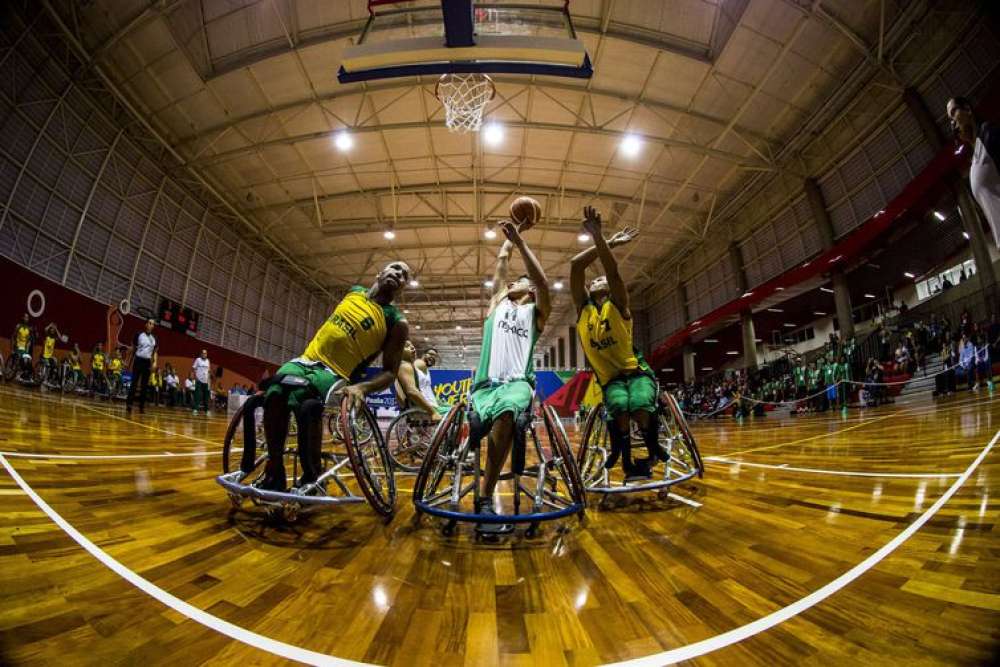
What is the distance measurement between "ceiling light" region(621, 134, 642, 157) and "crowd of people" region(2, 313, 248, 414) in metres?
11.5

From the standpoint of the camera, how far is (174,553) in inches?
53.7

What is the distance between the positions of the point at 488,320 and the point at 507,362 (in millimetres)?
366

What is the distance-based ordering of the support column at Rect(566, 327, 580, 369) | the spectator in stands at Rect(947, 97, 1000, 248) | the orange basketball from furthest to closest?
the support column at Rect(566, 327, 580, 369) < the orange basketball < the spectator in stands at Rect(947, 97, 1000, 248)

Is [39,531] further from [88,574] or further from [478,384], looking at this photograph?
[478,384]

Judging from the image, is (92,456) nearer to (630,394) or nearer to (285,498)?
(285,498)

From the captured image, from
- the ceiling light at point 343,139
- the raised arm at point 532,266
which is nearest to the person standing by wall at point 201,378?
A: the ceiling light at point 343,139

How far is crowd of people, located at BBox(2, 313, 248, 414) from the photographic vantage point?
7.52m

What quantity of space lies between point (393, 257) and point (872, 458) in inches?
670

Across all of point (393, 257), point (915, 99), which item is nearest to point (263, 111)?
point (393, 257)

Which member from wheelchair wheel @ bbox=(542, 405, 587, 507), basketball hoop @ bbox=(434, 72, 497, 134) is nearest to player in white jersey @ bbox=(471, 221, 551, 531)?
wheelchair wheel @ bbox=(542, 405, 587, 507)

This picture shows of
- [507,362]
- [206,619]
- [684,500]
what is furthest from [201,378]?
[684,500]

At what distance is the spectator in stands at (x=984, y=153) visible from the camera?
6.23 feet

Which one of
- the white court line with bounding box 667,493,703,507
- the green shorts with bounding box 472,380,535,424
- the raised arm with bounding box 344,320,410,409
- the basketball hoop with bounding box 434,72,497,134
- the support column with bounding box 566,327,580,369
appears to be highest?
the basketball hoop with bounding box 434,72,497,134

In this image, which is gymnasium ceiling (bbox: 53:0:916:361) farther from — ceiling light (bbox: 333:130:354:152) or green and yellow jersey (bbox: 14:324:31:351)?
green and yellow jersey (bbox: 14:324:31:351)
